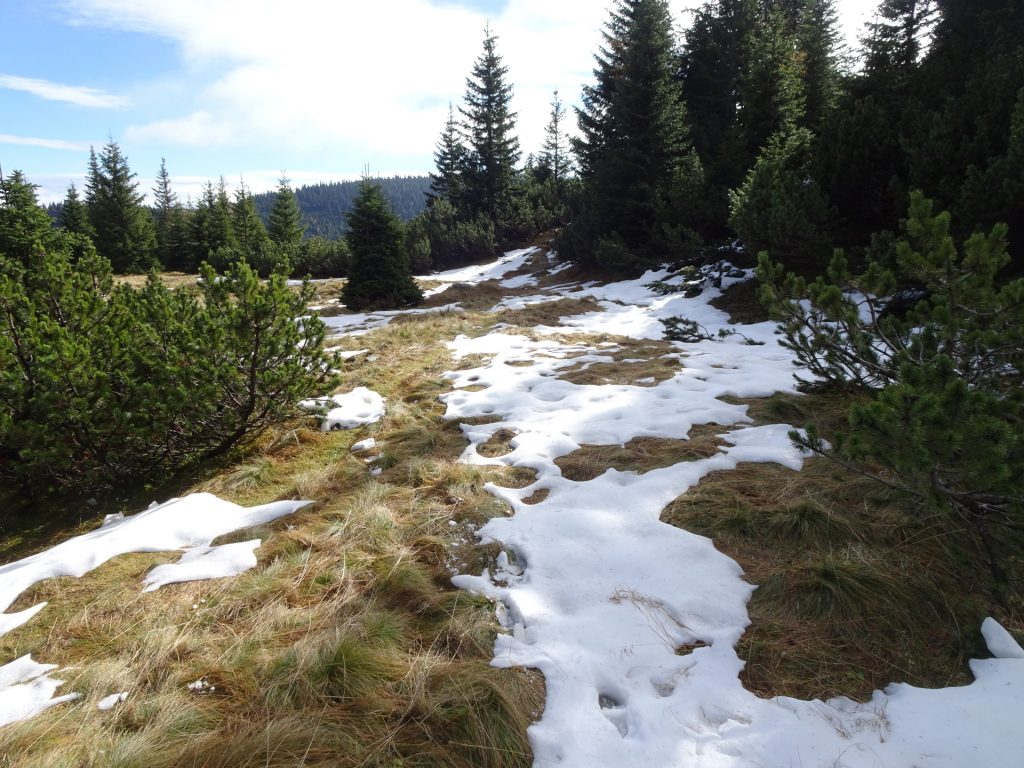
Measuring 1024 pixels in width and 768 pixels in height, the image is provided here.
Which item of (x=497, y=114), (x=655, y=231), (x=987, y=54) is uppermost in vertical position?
(x=497, y=114)

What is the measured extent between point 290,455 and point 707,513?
3.96m

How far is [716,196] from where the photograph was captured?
13133mm

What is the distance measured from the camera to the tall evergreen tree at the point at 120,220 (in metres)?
29.9

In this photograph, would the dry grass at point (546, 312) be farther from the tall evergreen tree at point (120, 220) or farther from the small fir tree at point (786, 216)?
the tall evergreen tree at point (120, 220)

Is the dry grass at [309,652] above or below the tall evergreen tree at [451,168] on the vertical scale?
below

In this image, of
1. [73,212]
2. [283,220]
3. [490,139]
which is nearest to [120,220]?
[73,212]

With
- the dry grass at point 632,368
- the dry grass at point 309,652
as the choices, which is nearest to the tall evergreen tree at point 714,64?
the dry grass at point 632,368

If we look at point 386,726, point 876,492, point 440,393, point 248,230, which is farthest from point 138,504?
point 248,230

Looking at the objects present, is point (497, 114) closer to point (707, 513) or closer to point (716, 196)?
point (716, 196)

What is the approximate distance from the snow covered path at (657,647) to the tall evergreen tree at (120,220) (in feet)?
111

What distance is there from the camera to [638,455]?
412 cm

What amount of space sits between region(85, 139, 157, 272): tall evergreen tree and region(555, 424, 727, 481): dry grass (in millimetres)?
33328

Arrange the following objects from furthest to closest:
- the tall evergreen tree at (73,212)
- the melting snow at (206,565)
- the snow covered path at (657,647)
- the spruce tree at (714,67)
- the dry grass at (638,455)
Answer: the tall evergreen tree at (73,212) → the spruce tree at (714,67) → the dry grass at (638,455) → the melting snow at (206,565) → the snow covered path at (657,647)

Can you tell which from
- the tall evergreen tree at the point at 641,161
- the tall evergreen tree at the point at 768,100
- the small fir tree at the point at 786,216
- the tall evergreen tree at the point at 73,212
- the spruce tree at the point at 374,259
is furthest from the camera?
the tall evergreen tree at the point at 73,212
